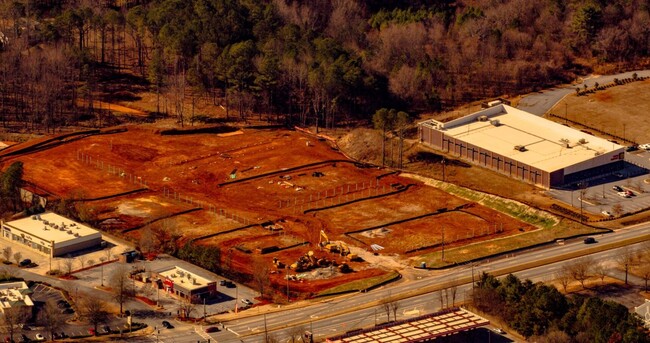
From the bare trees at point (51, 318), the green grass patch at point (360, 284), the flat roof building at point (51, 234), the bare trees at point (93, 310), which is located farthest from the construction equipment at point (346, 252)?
the bare trees at point (51, 318)

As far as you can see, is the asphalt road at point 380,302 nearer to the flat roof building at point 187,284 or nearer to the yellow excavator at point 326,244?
the flat roof building at point 187,284

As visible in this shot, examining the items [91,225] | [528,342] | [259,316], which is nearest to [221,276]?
[259,316]

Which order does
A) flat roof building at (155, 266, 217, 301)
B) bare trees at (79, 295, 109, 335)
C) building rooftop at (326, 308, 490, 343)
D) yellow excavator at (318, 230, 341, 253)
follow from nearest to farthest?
building rooftop at (326, 308, 490, 343) < bare trees at (79, 295, 109, 335) < flat roof building at (155, 266, 217, 301) < yellow excavator at (318, 230, 341, 253)

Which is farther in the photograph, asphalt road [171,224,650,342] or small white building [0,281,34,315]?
small white building [0,281,34,315]

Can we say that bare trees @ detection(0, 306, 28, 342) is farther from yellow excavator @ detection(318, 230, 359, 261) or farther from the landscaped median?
yellow excavator @ detection(318, 230, 359, 261)

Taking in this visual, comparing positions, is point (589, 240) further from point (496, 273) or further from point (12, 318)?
point (12, 318)

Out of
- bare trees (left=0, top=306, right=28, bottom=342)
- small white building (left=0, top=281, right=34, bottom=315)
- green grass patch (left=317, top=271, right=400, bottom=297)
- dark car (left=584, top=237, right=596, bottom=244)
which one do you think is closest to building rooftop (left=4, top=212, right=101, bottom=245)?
small white building (left=0, top=281, right=34, bottom=315)
